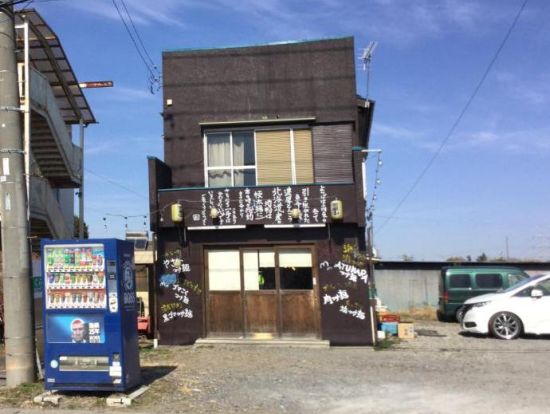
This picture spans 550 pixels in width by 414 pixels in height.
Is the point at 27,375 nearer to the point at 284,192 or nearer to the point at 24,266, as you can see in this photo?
the point at 24,266

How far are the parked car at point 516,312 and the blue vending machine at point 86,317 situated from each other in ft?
32.2

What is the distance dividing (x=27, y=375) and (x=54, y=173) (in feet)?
32.7

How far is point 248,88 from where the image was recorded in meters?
14.9

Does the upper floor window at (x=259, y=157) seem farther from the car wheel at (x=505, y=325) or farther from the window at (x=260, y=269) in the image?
the car wheel at (x=505, y=325)

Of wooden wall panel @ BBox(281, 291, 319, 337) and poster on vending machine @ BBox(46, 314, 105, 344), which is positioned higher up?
poster on vending machine @ BBox(46, 314, 105, 344)

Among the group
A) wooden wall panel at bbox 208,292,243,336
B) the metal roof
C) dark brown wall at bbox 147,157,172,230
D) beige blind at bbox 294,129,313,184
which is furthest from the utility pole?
beige blind at bbox 294,129,313,184

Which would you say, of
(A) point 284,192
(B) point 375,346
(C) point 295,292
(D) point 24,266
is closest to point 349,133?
(A) point 284,192

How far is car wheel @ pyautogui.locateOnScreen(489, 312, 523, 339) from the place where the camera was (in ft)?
48.3

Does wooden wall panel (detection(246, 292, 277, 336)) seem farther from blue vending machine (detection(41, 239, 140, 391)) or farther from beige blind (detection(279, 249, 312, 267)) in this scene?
blue vending machine (detection(41, 239, 140, 391))

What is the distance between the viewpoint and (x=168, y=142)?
15.1 meters

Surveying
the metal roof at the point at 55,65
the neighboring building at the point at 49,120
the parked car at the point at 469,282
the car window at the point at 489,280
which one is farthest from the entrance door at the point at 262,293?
the car window at the point at 489,280

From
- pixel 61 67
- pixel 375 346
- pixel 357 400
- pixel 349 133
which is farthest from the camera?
pixel 61 67

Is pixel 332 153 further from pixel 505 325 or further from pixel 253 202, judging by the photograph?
pixel 505 325

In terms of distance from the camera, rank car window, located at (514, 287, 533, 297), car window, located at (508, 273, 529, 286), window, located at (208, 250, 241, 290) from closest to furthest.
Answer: window, located at (208, 250, 241, 290), car window, located at (514, 287, 533, 297), car window, located at (508, 273, 529, 286)
